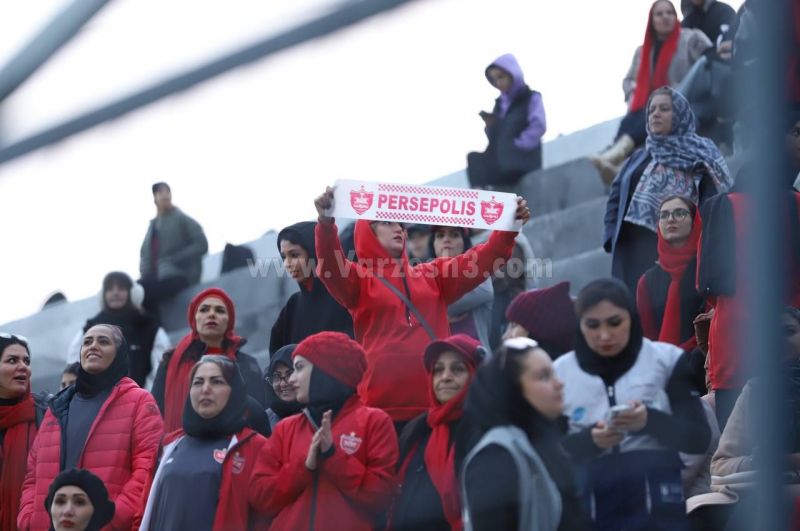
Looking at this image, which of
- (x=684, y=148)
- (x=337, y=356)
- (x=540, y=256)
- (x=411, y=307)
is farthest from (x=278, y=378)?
(x=540, y=256)

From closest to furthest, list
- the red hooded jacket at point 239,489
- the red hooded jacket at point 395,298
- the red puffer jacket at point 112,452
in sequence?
1. the red hooded jacket at point 239,489
2. the red hooded jacket at point 395,298
3. the red puffer jacket at point 112,452

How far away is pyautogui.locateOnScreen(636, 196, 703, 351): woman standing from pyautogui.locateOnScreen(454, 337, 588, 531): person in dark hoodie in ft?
6.76

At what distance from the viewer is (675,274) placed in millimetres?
5566

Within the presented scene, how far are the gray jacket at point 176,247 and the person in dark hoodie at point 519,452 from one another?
781mm

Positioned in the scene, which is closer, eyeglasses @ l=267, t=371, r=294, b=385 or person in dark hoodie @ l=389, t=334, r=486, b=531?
person in dark hoodie @ l=389, t=334, r=486, b=531

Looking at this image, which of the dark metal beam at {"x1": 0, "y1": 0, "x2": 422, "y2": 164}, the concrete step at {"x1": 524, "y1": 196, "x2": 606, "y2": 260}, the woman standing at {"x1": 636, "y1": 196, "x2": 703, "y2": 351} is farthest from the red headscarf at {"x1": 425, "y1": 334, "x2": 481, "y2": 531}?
the concrete step at {"x1": 524, "y1": 196, "x2": 606, "y2": 260}

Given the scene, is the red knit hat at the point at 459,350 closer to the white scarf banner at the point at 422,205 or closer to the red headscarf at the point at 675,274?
the white scarf banner at the point at 422,205

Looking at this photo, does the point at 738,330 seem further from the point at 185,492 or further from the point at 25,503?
the point at 25,503

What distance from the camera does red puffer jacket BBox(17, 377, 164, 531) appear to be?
5266 mm

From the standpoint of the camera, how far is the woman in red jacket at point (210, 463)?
4676mm

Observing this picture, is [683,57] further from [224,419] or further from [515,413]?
[515,413]

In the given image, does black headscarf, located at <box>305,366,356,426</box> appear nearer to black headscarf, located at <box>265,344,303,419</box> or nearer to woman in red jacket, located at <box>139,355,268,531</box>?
woman in red jacket, located at <box>139,355,268,531</box>

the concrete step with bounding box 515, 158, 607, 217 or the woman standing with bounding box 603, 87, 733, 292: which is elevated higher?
the concrete step with bounding box 515, 158, 607, 217

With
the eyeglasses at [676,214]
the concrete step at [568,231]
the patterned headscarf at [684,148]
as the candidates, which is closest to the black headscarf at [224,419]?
the eyeglasses at [676,214]
